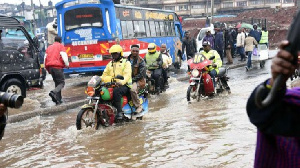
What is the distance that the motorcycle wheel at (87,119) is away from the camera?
7855mm

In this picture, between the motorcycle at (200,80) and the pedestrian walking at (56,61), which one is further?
the pedestrian walking at (56,61)

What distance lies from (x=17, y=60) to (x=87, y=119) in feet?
16.8

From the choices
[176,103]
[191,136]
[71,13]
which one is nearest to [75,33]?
[71,13]

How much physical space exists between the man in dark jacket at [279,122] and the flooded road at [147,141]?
11.7ft

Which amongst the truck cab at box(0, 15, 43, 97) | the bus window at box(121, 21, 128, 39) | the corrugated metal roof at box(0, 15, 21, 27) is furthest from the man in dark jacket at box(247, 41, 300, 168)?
the bus window at box(121, 21, 128, 39)

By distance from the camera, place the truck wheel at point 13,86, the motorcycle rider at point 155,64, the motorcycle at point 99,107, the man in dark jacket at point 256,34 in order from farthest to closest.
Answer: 1. the man in dark jacket at point 256,34
2. the motorcycle rider at point 155,64
3. the truck wheel at point 13,86
4. the motorcycle at point 99,107

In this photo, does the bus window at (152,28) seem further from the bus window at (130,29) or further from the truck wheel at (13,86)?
the truck wheel at (13,86)

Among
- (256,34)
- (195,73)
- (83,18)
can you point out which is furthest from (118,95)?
(256,34)

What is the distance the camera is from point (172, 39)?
23281 mm

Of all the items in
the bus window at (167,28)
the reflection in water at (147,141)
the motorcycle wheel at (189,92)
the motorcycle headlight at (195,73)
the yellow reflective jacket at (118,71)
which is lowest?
the reflection in water at (147,141)

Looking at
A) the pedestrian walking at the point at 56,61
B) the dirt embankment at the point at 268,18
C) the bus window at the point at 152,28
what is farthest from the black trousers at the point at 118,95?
the dirt embankment at the point at 268,18

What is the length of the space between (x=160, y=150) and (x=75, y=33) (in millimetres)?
11035

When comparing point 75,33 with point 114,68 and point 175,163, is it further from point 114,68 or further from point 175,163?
point 175,163

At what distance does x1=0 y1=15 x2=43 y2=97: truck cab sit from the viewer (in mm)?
11938
